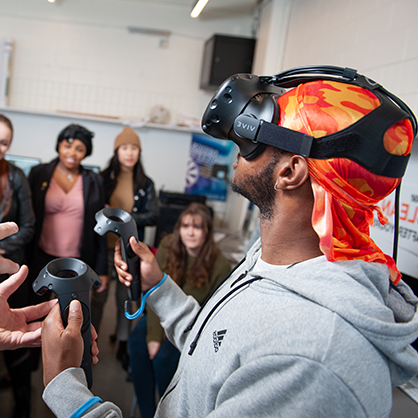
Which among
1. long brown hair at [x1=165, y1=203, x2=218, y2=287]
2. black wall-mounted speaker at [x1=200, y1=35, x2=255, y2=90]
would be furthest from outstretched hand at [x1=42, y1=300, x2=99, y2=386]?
black wall-mounted speaker at [x1=200, y1=35, x2=255, y2=90]

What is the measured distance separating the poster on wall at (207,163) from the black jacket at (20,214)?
3065 millimetres

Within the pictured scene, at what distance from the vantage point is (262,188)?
824 millimetres

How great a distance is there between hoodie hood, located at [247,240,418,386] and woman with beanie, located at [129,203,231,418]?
1.46m

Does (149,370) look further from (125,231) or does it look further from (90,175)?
(90,175)

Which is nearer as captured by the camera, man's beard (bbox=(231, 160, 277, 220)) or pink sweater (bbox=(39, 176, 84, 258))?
man's beard (bbox=(231, 160, 277, 220))

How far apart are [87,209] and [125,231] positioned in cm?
128

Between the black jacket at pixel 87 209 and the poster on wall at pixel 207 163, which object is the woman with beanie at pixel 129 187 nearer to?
the black jacket at pixel 87 209

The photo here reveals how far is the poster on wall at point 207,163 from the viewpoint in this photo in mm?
5055

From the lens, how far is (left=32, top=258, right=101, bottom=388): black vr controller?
868 millimetres

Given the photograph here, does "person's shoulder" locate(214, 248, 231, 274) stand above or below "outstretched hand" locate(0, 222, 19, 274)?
below

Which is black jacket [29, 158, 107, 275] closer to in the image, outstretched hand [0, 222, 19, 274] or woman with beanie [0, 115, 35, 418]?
woman with beanie [0, 115, 35, 418]

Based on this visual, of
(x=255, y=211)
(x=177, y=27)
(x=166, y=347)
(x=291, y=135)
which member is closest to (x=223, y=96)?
(x=291, y=135)

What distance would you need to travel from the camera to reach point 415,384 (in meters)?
1.42

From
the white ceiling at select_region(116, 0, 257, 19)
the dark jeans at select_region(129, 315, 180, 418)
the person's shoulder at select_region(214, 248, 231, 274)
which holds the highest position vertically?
the white ceiling at select_region(116, 0, 257, 19)
